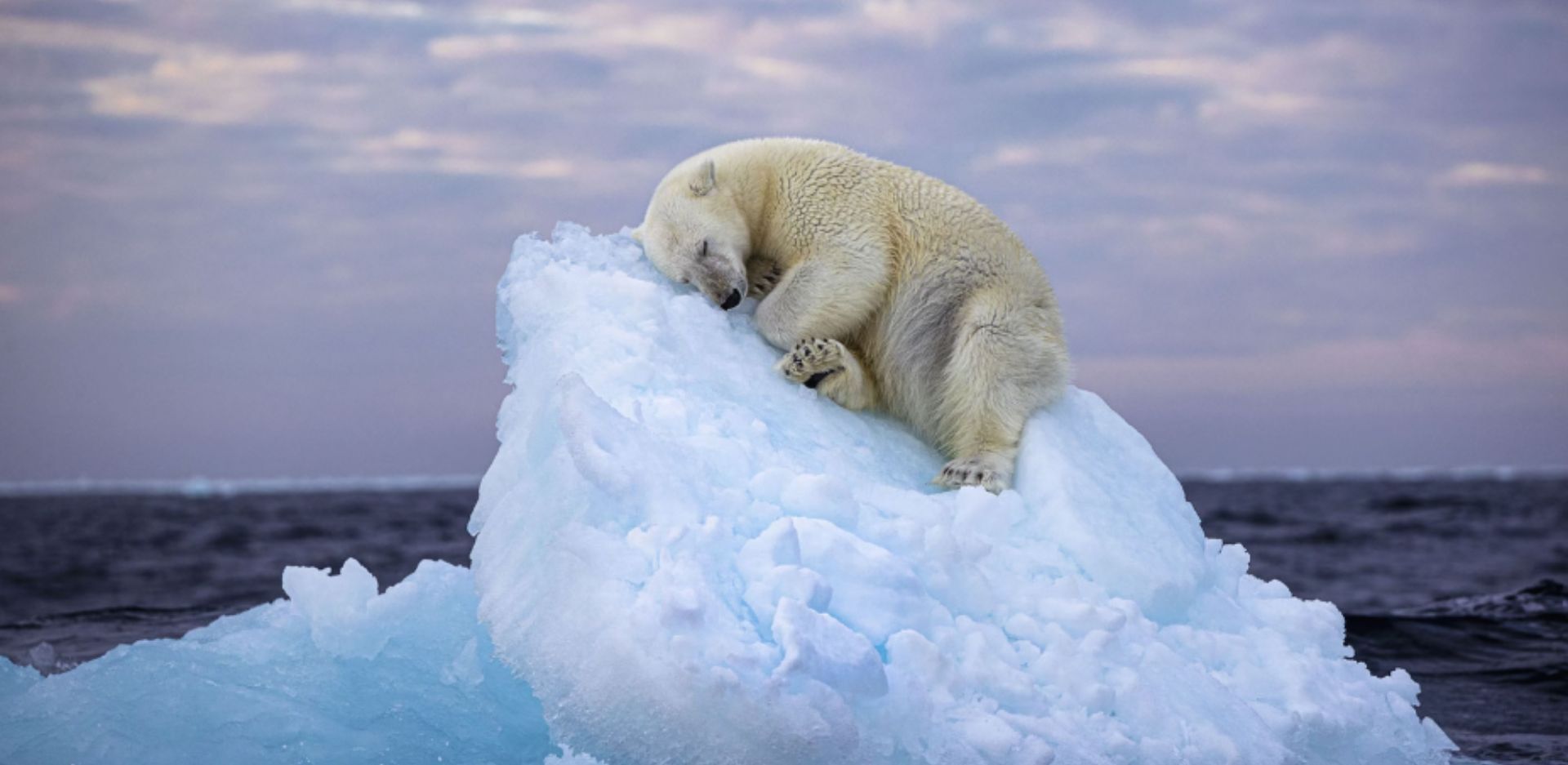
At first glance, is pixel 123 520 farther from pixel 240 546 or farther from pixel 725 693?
pixel 725 693

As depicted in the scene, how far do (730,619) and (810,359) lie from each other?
71.7 inches

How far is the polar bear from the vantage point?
5352mm

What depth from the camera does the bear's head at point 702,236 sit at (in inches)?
216

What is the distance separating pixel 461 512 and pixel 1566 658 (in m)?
42.1

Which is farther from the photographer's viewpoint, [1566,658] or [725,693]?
[1566,658]

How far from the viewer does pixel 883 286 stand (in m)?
5.47

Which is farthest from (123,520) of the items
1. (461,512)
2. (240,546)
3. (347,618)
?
(347,618)

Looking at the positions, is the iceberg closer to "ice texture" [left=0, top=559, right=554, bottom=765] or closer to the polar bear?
"ice texture" [left=0, top=559, right=554, bottom=765]

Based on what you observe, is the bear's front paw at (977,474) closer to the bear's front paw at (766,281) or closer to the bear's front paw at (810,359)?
the bear's front paw at (810,359)

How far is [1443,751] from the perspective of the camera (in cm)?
549

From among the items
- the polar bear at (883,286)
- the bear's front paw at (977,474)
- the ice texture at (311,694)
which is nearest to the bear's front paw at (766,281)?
the polar bear at (883,286)

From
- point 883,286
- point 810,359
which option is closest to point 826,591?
point 810,359

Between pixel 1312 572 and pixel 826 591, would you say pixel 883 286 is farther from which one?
pixel 1312 572

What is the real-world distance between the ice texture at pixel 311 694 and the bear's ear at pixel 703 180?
2025mm
